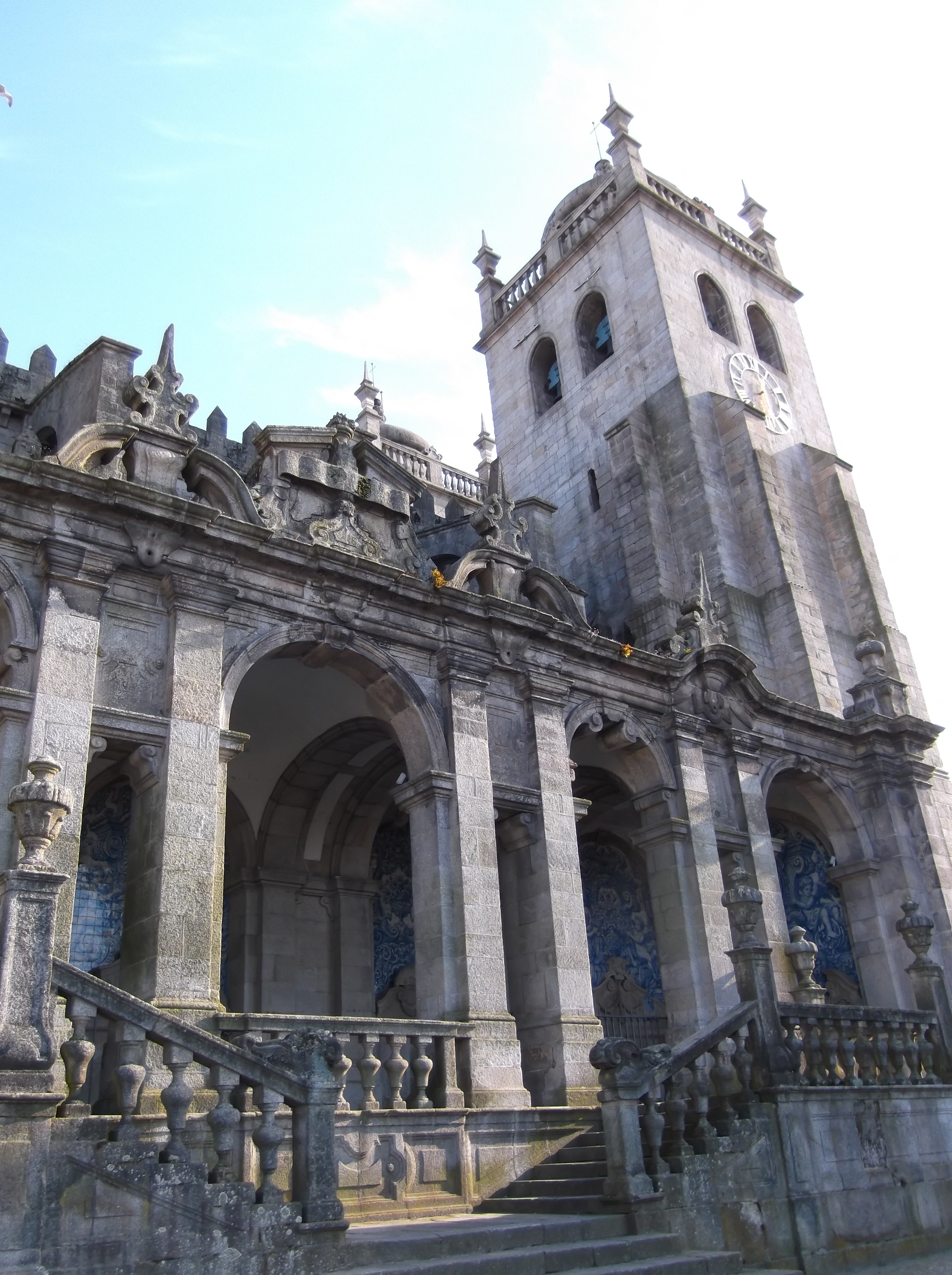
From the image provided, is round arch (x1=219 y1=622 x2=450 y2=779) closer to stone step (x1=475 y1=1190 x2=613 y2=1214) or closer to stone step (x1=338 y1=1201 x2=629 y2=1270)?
stone step (x1=475 y1=1190 x2=613 y2=1214)

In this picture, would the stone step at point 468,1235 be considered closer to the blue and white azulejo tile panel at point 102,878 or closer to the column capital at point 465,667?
the blue and white azulejo tile panel at point 102,878

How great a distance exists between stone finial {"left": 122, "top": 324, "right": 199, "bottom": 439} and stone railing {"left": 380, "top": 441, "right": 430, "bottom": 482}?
13843mm

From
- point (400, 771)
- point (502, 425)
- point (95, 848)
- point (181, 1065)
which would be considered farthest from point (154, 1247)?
point (502, 425)

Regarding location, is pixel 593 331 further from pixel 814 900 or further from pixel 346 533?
pixel 346 533

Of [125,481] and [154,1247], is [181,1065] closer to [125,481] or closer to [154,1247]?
[154,1247]

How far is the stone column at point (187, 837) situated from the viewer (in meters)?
10.4

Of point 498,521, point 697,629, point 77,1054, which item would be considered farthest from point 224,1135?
point 697,629

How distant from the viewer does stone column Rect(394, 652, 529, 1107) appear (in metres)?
12.1

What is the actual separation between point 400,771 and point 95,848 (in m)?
4.91

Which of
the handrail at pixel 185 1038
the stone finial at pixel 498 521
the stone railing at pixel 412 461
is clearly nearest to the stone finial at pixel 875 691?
the stone finial at pixel 498 521

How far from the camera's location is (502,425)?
28.8 m

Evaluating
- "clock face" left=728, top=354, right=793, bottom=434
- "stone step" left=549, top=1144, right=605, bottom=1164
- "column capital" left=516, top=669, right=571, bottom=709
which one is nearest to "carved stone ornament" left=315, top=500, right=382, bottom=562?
"column capital" left=516, top=669, right=571, bottom=709

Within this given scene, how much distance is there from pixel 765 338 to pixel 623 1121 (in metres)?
22.1

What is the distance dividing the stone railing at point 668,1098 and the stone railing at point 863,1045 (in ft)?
2.43
